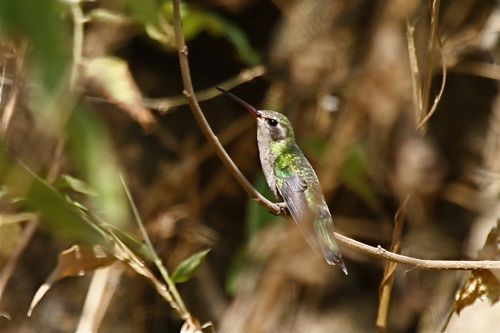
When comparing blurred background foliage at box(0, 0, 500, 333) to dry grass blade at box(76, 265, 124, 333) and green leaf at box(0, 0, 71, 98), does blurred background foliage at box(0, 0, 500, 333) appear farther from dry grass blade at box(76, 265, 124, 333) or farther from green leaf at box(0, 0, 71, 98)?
green leaf at box(0, 0, 71, 98)

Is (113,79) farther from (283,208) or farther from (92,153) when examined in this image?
(92,153)

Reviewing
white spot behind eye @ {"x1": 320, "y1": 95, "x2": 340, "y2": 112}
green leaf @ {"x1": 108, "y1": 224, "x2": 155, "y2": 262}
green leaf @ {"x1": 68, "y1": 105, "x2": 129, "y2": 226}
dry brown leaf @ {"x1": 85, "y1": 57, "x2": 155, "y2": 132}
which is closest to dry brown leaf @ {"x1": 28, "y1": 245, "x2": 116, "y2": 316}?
green leaf @ {"x1": 108, "y1": 224, "x2": 155, "y2": 262}

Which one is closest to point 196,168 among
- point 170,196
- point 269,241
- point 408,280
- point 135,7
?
point 170,196

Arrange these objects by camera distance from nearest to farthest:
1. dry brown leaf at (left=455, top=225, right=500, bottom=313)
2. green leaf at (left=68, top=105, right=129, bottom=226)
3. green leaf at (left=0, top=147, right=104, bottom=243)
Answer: green leaf at (left=68, top=105, right=129, bottom=226) → green leaf at (left=0, top=147, right=104, bottom=243) → dry brown leaf at (left=455, top=225, right=500, bottom=313)

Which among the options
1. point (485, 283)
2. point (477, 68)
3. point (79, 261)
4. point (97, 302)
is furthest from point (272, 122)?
point (477, 68)

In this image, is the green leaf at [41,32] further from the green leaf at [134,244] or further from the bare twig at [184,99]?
the bare twig at [184,99]
